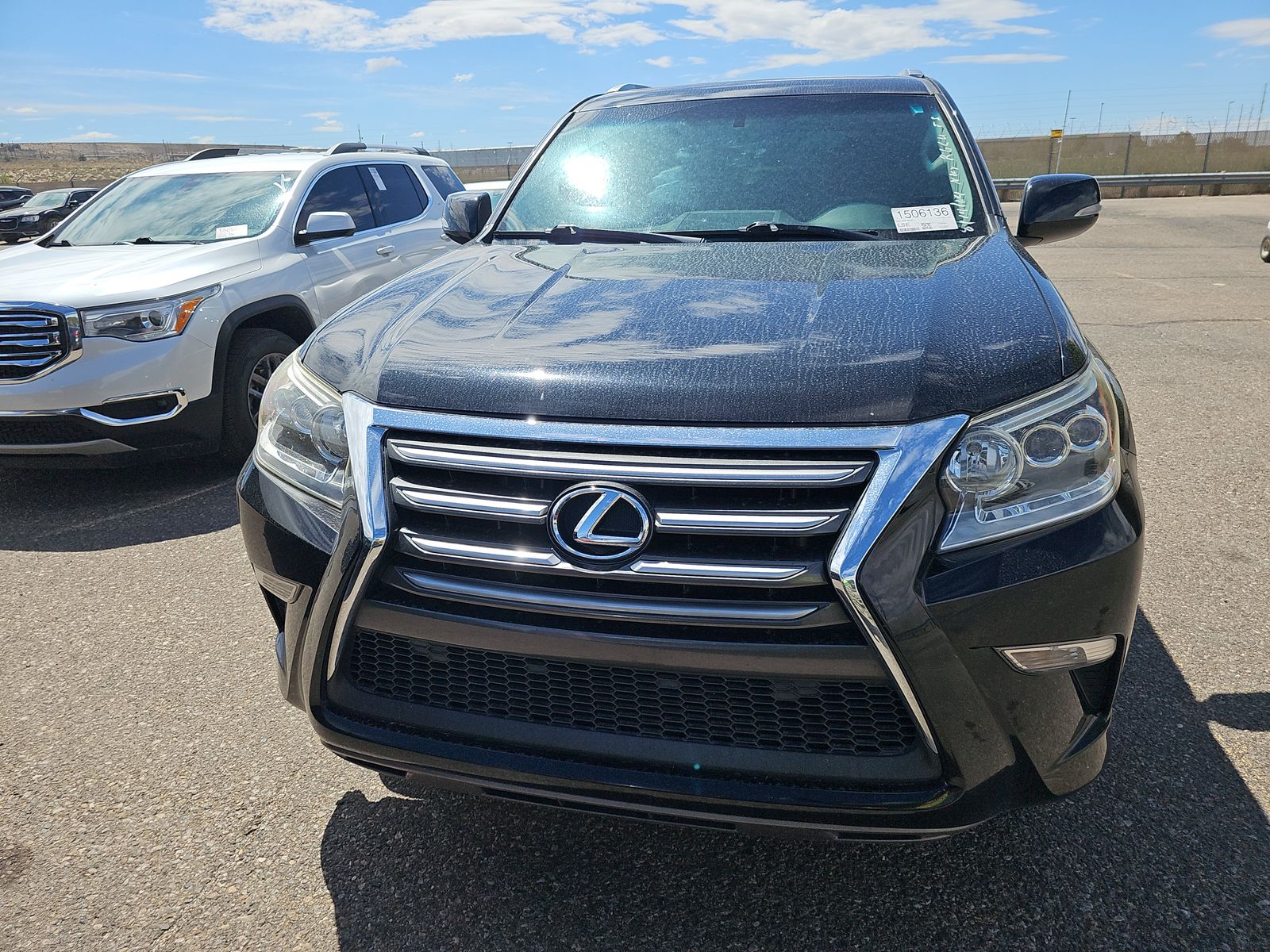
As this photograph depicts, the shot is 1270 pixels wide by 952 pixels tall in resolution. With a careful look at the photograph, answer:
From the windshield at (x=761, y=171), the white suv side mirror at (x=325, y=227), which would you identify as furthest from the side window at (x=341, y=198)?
the windshield at (x=761, y=171)

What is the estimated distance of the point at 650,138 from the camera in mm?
3482

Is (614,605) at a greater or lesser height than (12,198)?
greater

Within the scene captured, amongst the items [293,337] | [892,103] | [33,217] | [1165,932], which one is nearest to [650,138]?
[892,103]

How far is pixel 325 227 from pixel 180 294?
3.64 ft

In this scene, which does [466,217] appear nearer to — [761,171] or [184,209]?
[761,171]

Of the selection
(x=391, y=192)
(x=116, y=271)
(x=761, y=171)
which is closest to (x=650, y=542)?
(x=761, y=171)

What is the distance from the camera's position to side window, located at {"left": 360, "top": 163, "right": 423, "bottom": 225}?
7.19 meters

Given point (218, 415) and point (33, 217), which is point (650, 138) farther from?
point (33, 217)

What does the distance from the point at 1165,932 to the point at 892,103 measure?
2.70m

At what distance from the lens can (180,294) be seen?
505 cm

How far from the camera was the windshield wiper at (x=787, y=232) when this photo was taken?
2.85 metres

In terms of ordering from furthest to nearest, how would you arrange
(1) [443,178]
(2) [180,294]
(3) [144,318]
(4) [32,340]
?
1. (1) [443,178]
2. (2) [180,294]
3. (3) [144,318]
4. (4) [32,340]

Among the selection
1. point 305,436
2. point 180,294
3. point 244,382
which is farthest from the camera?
point 244,382

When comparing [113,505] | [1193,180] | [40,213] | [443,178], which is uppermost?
[443,178]
